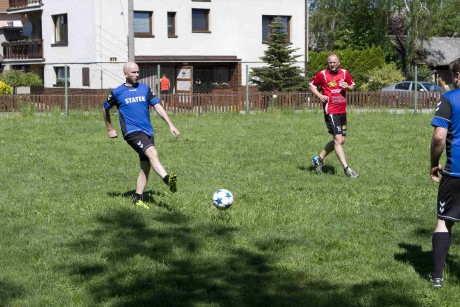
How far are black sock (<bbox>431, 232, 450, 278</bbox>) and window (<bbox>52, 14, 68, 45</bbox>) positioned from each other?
40161 millimetres

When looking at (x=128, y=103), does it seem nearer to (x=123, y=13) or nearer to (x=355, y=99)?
Result: (x=355, y=99)

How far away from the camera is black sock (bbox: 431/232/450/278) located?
20.6ft

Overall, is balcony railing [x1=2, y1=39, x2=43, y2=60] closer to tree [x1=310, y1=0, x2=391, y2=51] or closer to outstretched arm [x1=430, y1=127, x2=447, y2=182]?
tree [x1=310, y1=0, x2=391, y2=51]

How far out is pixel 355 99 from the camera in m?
30.2

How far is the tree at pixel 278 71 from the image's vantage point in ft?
128

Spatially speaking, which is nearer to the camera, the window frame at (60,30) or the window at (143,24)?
the window at (143,24)

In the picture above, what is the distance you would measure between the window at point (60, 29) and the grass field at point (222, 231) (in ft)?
99.2

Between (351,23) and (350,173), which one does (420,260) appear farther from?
(351,23)

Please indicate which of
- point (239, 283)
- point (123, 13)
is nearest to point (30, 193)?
point (239, 283)

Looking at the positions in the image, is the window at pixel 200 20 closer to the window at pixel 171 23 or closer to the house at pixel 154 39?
the house at pixel 154 39

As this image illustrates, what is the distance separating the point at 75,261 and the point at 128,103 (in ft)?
10.2

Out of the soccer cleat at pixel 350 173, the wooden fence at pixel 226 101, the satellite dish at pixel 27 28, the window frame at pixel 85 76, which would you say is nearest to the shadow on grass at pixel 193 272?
the soccer cleat at pixel 350 173

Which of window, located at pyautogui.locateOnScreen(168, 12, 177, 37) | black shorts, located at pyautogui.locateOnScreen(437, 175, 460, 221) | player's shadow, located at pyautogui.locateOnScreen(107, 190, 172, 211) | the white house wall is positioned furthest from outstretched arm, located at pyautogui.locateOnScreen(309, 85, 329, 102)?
window, located at pyautogui.locateOnScreen(168, 12, 177, 37)

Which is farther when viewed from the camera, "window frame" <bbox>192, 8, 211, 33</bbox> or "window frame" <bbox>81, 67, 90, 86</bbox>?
"window frame" <bbox>192, 8, 211, 33</bbox>
